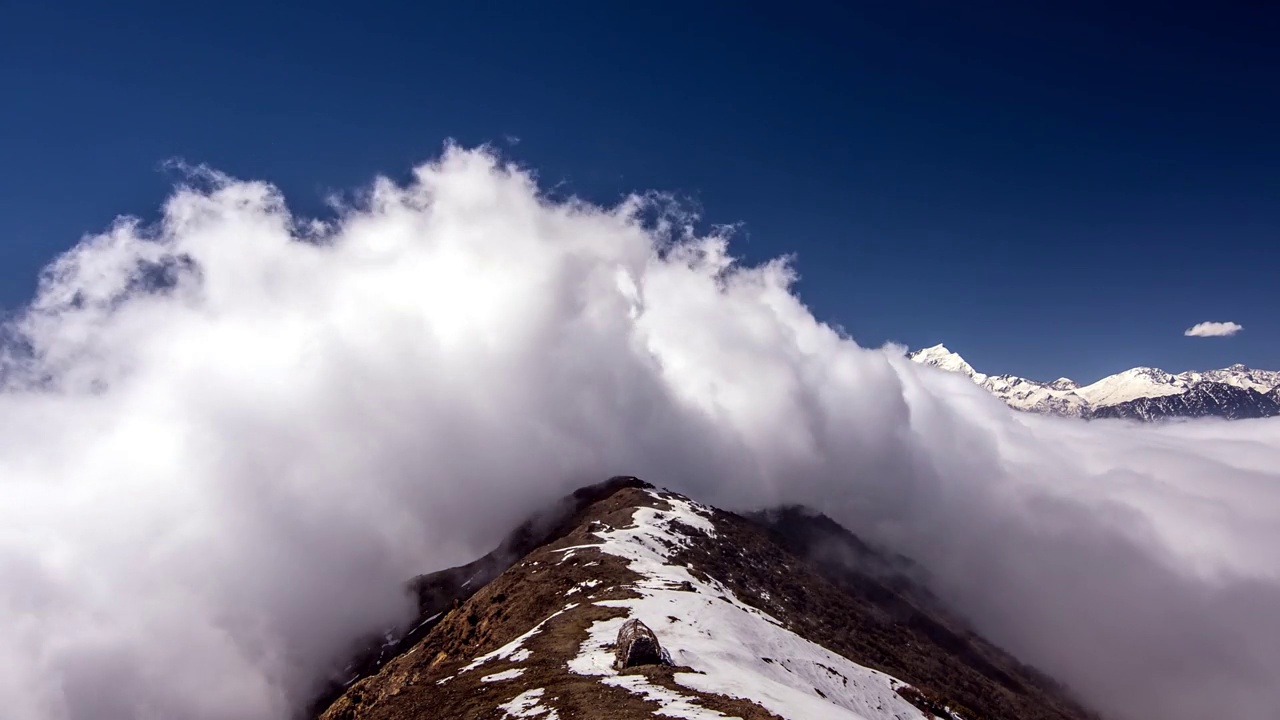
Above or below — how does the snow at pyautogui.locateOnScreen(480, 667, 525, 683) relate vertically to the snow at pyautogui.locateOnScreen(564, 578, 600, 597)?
below

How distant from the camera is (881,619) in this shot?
139375 millimetres

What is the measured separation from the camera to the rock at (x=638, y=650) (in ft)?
146

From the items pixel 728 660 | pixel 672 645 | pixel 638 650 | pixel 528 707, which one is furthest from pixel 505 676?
pixel 728 660

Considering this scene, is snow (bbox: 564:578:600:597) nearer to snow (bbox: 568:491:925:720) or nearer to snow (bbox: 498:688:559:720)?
snow (bbox: 568:491:925:720)

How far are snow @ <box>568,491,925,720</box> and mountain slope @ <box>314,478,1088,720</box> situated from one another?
0.23 metres

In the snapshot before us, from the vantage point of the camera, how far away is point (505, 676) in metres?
46.2

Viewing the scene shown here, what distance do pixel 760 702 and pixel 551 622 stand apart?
30293 mm

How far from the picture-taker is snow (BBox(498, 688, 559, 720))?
115ft

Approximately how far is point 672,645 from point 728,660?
4.98 metres

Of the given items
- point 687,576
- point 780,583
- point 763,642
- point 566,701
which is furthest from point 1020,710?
point 566,701

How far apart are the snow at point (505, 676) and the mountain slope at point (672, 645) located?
0.83 ft

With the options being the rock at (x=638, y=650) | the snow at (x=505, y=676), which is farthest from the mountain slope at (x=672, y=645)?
the rock at (x=638, y=650)

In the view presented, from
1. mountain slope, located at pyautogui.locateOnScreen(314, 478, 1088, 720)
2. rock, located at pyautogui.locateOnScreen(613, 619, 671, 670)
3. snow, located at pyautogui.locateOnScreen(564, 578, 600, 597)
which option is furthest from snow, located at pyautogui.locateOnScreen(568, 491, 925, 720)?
snow, located at pyautogui.locateOnScreen(564, 578, 600, 597)

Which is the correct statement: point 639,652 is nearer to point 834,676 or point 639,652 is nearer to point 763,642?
point 763,642
